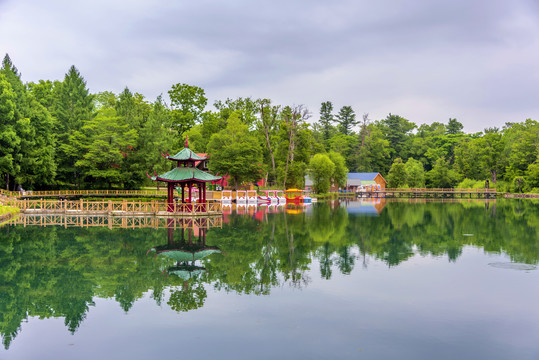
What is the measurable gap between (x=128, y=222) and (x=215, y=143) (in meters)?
31.1

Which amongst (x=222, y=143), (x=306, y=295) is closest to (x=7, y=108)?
(x=222, y=143)

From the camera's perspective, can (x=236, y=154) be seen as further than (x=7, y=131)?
Yes

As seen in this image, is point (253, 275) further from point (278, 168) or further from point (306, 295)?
point (278, 168)

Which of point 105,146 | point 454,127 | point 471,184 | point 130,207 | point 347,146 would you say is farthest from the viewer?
point 454,127

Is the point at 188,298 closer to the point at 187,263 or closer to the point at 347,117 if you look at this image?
the point at 187,263

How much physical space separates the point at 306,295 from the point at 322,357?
4.35 m

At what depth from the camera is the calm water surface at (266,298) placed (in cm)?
896

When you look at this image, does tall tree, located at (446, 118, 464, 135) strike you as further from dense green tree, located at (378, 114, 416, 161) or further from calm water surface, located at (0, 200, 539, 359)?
calm water surface, located at (0, 200, 539, 359)

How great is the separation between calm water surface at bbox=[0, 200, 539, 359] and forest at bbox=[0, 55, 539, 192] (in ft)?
97.2

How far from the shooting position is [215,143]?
200ft

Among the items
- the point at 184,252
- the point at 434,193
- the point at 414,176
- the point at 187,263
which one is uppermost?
the point at 414,176

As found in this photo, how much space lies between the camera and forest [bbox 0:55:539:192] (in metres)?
49.7

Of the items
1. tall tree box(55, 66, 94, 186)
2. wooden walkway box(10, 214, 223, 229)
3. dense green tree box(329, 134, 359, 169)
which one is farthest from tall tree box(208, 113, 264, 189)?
dense green tree box(329, 134, 359, 169)

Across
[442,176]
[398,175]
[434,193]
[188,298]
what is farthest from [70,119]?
[442,176]
